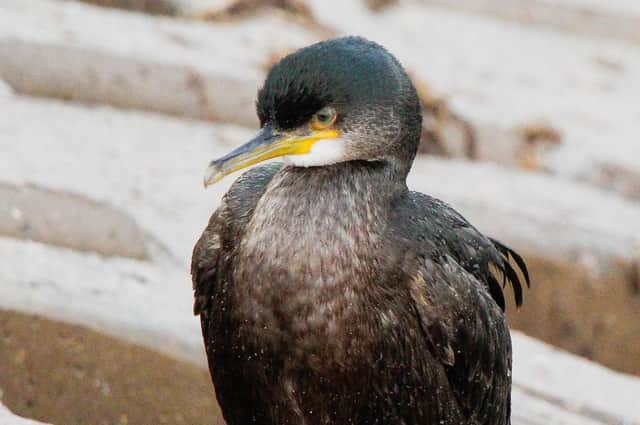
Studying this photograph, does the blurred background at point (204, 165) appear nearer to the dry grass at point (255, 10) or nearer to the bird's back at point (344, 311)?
the dry grass at point (255, 10)

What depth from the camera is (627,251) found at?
6.04 meters

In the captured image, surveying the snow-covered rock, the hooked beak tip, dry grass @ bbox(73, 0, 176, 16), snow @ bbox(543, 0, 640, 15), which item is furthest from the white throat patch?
snow @ bbox(543, 0, 640, 15)

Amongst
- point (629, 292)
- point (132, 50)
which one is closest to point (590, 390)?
A: point (629, 292)

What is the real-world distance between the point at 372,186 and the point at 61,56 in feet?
10.1

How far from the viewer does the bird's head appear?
129 inches

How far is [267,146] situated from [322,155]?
146 millimetres

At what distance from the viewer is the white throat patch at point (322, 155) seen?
3.36m

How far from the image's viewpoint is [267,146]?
3.32 meters

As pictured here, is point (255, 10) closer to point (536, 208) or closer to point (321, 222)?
point (536, 208)

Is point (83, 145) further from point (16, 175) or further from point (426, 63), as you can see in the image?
point (426, 63)

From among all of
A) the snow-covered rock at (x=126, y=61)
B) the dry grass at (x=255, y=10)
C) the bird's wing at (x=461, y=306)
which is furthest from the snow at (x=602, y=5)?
the bird's wing at (x=461, y=306)

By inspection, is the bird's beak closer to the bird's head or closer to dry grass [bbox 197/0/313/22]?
the bird's head

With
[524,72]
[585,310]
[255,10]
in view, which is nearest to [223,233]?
[585,310]

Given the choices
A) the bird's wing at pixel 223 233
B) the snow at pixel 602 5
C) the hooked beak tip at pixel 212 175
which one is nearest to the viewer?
the hooked beak tip at pixel 212 175
